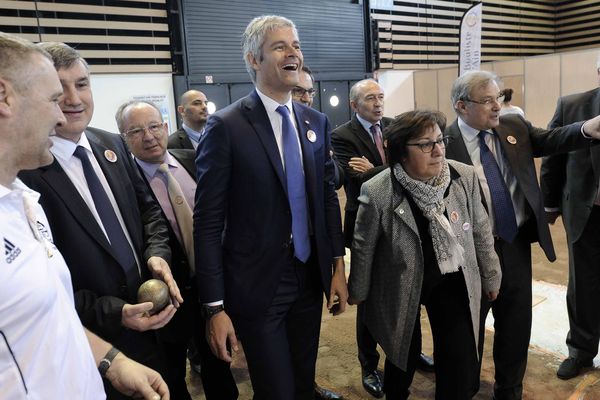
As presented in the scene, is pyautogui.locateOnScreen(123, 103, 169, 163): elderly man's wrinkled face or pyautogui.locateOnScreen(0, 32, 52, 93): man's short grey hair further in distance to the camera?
pyautogui.locateOnScreen(123, 103, 169, 163): elderly man's wrinkled face

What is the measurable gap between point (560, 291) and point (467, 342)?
8.21 ft

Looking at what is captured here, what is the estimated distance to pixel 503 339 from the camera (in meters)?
2.60

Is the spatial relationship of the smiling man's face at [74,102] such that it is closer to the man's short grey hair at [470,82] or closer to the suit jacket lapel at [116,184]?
the suit jacket lapel at [116,184]

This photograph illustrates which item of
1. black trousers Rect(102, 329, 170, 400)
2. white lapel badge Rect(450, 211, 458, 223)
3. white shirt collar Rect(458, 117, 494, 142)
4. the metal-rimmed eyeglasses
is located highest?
the metal-rimmed eyeglasses

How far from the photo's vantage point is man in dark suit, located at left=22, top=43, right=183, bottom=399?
159 centimetres

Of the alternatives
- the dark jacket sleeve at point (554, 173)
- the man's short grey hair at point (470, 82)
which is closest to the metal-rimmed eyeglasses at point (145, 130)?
the man's short grey hair at point (470, 82)

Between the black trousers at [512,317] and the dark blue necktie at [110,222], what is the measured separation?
1.89m

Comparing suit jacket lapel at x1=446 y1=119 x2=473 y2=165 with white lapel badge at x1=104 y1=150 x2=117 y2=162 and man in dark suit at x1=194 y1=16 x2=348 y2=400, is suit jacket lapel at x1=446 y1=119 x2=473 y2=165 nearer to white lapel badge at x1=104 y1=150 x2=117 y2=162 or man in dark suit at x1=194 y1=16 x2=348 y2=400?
man in dark suit at x1=194 y1=16 x2=348 y2=400

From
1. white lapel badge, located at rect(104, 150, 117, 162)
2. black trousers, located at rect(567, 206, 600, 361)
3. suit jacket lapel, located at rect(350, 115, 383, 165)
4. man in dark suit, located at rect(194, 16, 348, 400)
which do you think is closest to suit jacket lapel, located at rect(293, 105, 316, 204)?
man in dark suit, located at rect(194, 16, 348, 400)

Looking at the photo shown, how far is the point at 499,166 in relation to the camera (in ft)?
8.54

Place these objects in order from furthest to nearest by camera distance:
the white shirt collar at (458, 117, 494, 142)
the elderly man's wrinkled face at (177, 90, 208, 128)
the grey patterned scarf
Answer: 1. the elderly man's wrinkled face at (177, 90, 208, 128)
2. the white shirt collar at (458, 117, 494, 142)
3. the grey patterned scarf

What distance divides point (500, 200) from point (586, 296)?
102 centimetres

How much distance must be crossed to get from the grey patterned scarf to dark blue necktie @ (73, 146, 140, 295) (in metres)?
1.28

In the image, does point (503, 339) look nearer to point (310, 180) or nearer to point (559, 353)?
point (559, 353)
